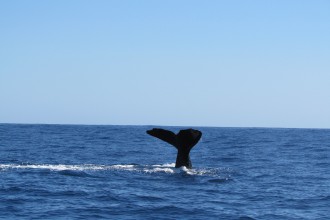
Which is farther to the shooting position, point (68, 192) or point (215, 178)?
point (215, 178)

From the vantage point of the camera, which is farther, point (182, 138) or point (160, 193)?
point (182, 138)

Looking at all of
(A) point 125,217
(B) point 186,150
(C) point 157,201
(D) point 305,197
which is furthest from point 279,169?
(A) point 125,217

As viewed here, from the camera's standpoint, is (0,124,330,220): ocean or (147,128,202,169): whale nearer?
(0,124,330,220): ocean

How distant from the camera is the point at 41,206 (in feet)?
51.6

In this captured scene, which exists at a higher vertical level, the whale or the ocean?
the whale

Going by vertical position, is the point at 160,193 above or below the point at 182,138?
below

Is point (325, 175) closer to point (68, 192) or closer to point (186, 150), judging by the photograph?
point (186, 150)

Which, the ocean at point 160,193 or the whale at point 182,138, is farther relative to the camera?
the whale at point 182,138

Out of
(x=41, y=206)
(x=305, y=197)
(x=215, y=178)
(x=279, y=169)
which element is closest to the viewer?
(x=41, y=206)

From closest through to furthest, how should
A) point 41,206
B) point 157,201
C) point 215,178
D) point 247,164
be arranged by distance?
point 41,206 < point 157,201 < point 215,178 < point 247,164

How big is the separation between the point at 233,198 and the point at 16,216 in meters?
6.77

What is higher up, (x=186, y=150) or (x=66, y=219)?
(x=186, y=150)

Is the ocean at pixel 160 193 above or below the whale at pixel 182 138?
below

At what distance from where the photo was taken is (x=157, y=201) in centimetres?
1702
